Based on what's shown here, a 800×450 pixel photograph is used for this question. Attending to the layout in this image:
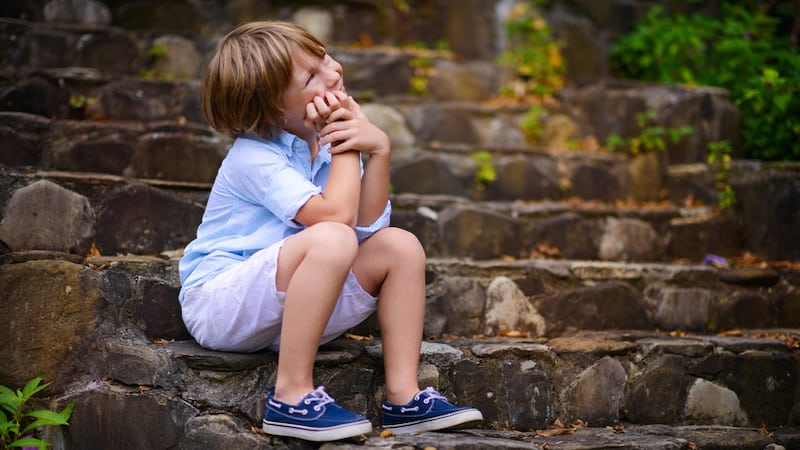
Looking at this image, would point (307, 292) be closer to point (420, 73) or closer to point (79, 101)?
point (79, 101)

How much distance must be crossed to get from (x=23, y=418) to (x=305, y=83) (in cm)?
124

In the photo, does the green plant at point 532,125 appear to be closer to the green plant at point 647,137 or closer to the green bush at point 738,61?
the green plant at point 647,137

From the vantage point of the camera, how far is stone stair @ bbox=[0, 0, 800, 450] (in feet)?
7.27

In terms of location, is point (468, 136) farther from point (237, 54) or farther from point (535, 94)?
point (237, 54)

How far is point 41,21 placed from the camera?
3.92 m

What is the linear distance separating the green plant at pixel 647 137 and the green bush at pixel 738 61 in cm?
39

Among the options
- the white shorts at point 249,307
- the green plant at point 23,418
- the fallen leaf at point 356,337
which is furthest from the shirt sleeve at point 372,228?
the green plant at point 23,418

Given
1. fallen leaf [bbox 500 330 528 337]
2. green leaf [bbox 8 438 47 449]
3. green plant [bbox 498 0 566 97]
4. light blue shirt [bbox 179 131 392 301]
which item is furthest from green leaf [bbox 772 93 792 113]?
green leaf [bbox 8 438 47 449]

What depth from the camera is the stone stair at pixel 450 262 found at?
221 centimetres

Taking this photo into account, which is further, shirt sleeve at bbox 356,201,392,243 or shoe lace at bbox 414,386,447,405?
shirt sleeve at bbox 356,201,392,243

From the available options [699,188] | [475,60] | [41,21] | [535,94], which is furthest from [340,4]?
[699,188]

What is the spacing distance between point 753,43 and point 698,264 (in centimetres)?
168

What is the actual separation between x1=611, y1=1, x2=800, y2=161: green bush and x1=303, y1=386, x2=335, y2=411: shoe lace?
9.13 feet

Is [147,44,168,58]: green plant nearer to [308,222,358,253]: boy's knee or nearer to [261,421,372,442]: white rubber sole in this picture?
[308,222,358,253]: boy's knee
